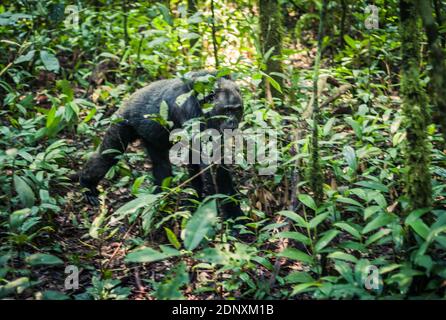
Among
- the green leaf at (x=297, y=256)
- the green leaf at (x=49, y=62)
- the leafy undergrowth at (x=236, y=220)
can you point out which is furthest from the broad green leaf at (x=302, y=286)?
the green leaf at (x=49, y=62)

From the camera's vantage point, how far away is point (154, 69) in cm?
737

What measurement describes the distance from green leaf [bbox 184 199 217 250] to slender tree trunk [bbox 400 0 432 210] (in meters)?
1.43

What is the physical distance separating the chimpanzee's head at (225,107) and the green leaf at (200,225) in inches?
84.9

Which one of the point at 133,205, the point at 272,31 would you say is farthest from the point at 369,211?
the point at 272,31

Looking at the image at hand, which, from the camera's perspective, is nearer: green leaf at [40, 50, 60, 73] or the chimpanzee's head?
green leaf at [40, 50, 60, 73]

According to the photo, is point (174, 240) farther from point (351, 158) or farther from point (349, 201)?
point (351, 158)

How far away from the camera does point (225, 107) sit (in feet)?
16.6

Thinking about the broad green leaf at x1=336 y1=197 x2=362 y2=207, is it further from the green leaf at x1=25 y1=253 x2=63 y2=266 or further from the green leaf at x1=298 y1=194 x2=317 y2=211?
the green leaf at x1=25 y1=253 x2=63 y2=266

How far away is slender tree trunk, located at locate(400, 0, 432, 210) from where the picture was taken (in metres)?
3.29

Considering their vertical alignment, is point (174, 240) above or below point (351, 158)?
below

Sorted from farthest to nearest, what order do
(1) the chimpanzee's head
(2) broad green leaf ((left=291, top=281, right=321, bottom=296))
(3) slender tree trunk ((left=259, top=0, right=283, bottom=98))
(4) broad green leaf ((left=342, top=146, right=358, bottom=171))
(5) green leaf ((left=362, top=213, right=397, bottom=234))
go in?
(3) slender tree trunk ((left=259, top=0, right=283, bottom=98)) → (1) the chimpanzee's head → (4) broad green leaf ((left=342, top=146, right=358, bottom=171)) → (5) green leaf ((left=362, top=213, right=397, bottom=234)) → (2) broad green leaf ((left=291, top=281, right=321, bottom=296))

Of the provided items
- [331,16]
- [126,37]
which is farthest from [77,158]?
[331,16]

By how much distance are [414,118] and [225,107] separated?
7.24 ft

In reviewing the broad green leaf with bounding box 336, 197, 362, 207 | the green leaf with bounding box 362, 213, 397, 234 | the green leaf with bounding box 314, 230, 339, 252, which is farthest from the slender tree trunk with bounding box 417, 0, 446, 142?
the green leaf with bounding box 314, 230, 339, 252
